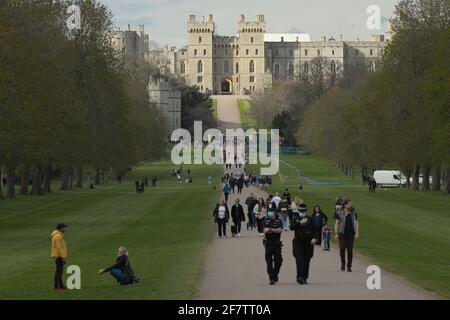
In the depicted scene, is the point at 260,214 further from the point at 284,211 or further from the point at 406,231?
the point at 406,231

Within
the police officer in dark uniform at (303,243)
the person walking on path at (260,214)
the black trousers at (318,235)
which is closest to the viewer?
the police officer in dark uniform at (303,243)

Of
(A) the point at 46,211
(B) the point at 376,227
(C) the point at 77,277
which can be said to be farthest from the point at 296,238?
(A) the point at 46,211

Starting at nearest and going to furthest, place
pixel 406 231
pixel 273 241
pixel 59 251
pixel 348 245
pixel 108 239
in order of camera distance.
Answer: pixel 59 251, pixel 273 241, pixel 348 245, pixel 108 239, pixel 406 231

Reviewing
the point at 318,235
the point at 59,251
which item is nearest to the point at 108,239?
the point at 318,235

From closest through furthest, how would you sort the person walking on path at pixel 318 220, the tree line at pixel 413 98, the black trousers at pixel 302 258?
the black trousers at pixel 302 258 < the person walking on path at pixel 318 220 < the tree line at pixel 413 98

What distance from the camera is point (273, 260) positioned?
25656mm

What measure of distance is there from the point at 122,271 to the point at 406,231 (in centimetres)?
2082

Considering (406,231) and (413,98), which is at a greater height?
(413,98)

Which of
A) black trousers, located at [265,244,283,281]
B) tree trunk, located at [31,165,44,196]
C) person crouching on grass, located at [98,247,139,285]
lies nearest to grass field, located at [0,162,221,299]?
person crouching on grass, located at [98,247,139,285]

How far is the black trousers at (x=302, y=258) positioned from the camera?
24.9 metres

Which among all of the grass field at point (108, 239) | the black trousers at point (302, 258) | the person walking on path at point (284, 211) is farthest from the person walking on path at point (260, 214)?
the black trousers at point (302, 258)

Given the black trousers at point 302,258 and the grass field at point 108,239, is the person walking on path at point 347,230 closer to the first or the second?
the black trousers at point 302,258

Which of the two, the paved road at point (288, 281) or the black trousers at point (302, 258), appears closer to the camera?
the paved road at point (288, 281)

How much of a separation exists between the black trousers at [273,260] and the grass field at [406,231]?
2.98 m
